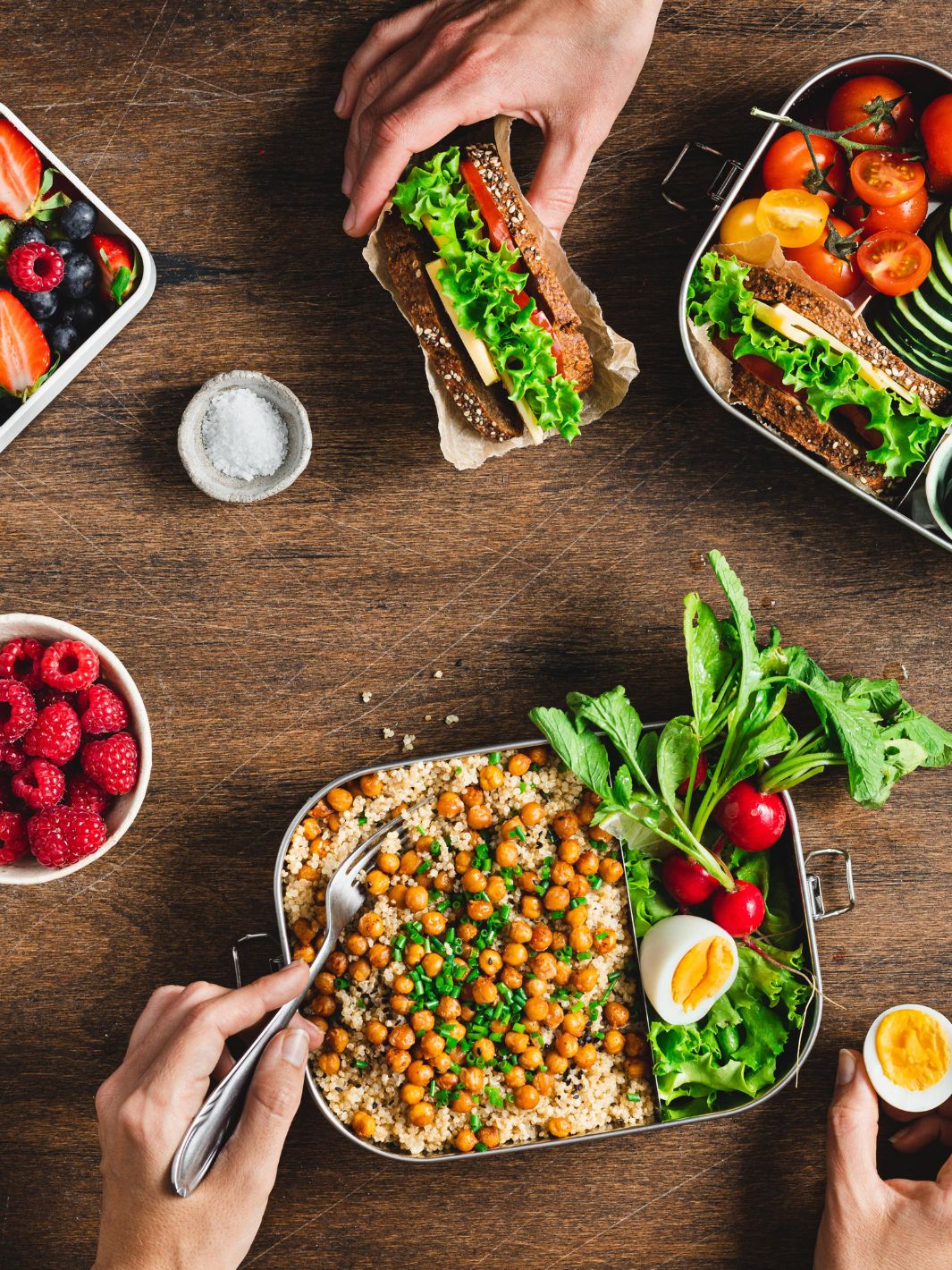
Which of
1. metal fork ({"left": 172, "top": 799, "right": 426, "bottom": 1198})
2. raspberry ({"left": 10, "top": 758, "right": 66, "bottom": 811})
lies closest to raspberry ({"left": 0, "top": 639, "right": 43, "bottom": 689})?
raspberry ({"left": 10, "top": 758, "right": 66, "bottom": 811})

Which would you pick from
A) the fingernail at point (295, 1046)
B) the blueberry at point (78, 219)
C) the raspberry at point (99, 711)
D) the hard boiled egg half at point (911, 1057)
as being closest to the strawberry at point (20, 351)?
the blueberry at point (78, 219)

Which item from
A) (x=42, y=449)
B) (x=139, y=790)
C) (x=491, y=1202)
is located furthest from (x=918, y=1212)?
(x=42, y=449)

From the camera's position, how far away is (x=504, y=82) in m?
1.48

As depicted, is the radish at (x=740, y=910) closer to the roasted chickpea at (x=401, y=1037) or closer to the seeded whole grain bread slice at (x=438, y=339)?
the roasted chickpea at (x=401, y=1037)

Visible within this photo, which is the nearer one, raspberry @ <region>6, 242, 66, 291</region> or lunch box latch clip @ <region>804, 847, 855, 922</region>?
raspberry @ <region>6, 242, 66, 291</region>

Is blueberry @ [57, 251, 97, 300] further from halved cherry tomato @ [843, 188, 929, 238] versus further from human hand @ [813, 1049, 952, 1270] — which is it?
human hand @ [813, 1049, 952, 1270]

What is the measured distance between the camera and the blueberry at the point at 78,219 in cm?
150

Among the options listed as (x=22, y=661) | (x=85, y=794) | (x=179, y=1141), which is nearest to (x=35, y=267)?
(x=22, y=661)

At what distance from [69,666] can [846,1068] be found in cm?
148

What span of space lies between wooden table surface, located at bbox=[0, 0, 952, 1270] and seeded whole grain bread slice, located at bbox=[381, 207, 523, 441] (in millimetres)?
126

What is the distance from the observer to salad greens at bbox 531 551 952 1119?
151 cm

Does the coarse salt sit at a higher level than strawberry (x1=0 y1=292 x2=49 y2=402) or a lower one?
lower

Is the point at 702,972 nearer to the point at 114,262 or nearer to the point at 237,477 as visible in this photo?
the point at 237,477

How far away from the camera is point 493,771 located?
5.08 feet
